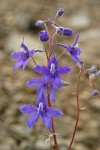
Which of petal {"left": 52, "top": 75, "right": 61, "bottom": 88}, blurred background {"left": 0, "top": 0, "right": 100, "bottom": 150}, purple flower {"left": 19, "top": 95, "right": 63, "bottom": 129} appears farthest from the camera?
blurred background {"left": 0, "top": 0, "right": 100, "bottom": 150}

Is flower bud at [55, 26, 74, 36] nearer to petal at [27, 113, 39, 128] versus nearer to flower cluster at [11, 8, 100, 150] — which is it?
flower cluster at [11, 8, 100, 150]

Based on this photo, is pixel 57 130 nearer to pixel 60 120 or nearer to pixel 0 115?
pixel 60 120

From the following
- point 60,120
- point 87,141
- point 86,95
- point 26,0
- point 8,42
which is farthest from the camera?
point 26,0

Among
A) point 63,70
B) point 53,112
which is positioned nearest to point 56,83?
point 63,70

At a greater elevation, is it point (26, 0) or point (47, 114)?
point (47, 114)

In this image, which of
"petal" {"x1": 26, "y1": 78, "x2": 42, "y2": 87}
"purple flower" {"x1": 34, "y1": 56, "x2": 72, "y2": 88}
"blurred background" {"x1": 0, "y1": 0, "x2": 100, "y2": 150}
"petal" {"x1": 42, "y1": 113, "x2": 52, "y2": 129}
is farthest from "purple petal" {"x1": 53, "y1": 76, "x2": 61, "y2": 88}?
"blurred background" {"x1": 0, "y1": 0, "x2": 100, "y2": 150}

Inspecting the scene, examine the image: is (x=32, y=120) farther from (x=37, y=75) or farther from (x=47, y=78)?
(x=37, y=75)

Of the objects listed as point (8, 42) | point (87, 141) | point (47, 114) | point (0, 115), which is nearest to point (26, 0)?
point (8, 42)

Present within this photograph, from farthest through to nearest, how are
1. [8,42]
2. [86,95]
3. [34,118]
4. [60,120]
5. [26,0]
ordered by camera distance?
[26,0], [8,42], [86,95], [60,120], [34,118]
